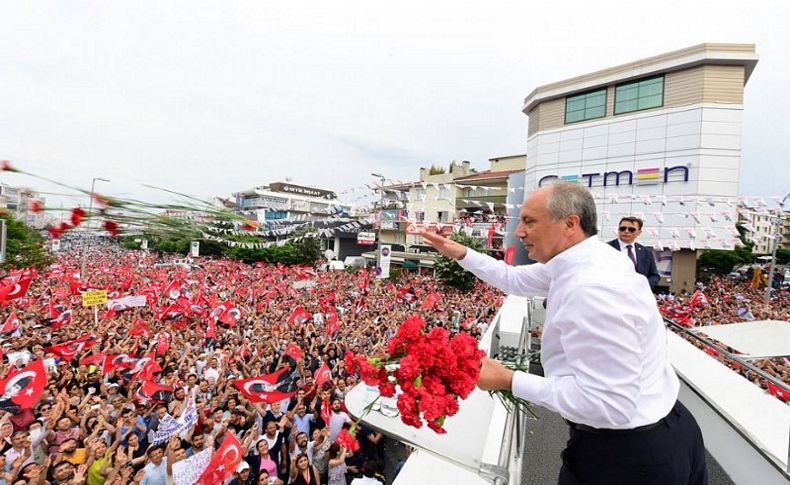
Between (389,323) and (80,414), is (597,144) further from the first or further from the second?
(80,414)

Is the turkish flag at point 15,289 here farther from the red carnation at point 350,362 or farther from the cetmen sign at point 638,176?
the cetmen sign at point 638,176

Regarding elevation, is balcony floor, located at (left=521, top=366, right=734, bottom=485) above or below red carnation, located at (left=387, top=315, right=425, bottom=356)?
below

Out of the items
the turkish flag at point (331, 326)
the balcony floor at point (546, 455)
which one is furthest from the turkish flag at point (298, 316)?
the balcony floor at point (546, 455)

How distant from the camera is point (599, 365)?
3.81 feet

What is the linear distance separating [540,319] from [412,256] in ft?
103

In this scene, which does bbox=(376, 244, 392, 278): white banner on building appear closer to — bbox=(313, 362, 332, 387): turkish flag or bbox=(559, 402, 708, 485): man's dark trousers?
bbox=(313, 362, 332, 387): turkish flag

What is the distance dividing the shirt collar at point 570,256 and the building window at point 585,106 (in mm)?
30394

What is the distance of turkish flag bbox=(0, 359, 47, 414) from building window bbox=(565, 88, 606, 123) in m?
30.6

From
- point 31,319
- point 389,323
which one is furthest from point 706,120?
point 31,319

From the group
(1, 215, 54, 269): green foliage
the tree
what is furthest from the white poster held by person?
the tree

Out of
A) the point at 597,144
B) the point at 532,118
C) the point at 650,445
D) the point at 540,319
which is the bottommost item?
the point at 540,319

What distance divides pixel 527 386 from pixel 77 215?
13.6 feet

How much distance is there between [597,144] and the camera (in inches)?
1081

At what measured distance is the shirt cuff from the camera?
4.14ft
